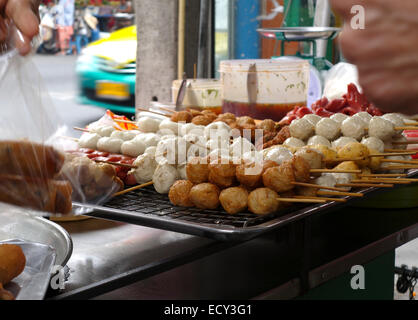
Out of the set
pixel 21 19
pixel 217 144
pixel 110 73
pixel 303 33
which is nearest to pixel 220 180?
pixel 217 144

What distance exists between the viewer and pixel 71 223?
2.03m

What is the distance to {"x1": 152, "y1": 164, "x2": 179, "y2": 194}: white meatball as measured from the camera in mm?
2068

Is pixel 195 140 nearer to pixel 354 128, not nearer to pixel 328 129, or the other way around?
pixel 328 129

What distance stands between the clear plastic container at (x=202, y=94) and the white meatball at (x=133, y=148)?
96cm

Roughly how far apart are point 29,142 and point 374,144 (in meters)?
1.48

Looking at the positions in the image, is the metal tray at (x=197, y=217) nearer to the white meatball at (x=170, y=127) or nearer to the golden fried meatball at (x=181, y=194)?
the golden fried meatball at (x=181, y=194)

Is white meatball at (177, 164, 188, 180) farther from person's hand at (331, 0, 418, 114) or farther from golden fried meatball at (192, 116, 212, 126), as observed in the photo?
person's hand at (331, 0, 418, 114)

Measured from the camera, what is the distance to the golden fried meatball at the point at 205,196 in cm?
188

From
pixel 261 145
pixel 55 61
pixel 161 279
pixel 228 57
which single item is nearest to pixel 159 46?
pixel 228 57

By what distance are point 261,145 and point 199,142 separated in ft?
1.05

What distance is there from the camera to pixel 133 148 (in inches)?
95.0

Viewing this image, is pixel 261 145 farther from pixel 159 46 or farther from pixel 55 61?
pixel 55 61

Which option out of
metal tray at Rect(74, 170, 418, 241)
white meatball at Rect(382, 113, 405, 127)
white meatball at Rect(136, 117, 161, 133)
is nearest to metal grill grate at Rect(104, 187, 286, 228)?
metal tray at Rect(74, 170, 418, 241)

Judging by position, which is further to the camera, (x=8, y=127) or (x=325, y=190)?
(x=325, y=190)
